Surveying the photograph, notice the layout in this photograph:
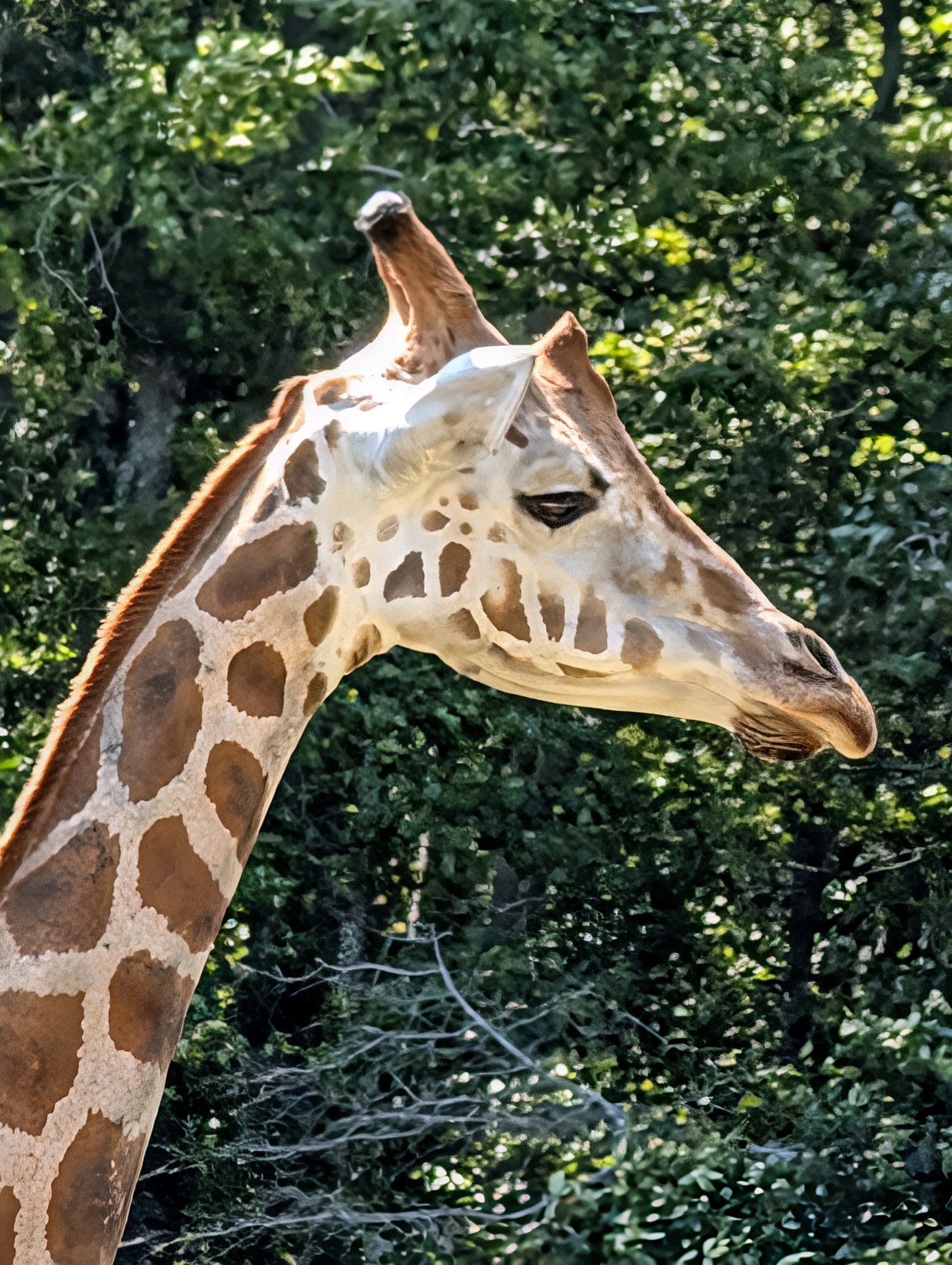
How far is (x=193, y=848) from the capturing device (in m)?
1.78

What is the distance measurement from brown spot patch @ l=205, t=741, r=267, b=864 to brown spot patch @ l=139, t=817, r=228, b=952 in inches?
2.1

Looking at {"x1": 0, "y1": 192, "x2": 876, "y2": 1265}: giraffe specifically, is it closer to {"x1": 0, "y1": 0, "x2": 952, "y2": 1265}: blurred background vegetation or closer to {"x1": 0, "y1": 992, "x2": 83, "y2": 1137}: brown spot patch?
{"x1": 0, "y1": 992, "x2": 83, "y2": 1137}: brown spot patch

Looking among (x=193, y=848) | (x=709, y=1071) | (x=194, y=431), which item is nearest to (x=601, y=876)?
(x=709, y=1071)

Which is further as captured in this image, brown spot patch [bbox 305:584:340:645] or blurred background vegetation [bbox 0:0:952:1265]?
blurred background vegetation [bbox 0:0:952:1265]

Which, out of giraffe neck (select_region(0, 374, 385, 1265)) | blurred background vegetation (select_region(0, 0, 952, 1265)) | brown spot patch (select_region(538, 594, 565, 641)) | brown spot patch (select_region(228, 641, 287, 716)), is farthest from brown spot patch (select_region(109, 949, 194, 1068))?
blurred background vegetation (select_region(0, 0, 952, 1265))

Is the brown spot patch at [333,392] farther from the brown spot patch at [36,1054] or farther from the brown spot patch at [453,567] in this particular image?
the brown spot patch at [36,1054]

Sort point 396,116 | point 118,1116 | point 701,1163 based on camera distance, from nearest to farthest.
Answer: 1. point 118,1116
2. point 701,1163
3. point 396,116

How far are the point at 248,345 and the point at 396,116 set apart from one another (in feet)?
3.17

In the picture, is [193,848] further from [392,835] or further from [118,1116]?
[392,835]

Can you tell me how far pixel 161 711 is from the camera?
1.79m

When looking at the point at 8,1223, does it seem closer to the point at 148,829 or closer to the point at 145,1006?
the point at 145,1006

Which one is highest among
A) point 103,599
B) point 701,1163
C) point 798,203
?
point 798,203

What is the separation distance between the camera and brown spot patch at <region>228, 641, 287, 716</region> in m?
1.83

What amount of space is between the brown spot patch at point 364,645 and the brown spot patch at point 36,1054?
1.73 feet
